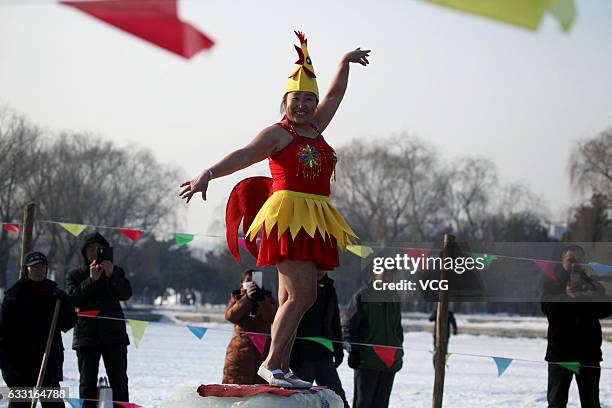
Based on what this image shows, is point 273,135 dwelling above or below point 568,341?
above

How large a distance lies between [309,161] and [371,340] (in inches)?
147

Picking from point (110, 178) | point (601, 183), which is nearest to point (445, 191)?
point (601, 183)

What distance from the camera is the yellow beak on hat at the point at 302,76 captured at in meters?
4.15

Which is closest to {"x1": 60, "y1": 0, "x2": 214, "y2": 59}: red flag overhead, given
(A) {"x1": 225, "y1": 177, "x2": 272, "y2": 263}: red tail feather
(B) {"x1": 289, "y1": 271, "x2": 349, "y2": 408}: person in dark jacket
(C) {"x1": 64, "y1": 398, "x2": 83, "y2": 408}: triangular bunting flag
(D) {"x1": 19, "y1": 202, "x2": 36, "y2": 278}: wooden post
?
(A) {"x1": 225, "y1": 177, "x2": 272, "y2": 263}: red tail feather

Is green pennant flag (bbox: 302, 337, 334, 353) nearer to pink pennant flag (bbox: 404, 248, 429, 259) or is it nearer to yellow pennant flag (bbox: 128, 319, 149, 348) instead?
pink pennant flag (bbox: 404, 248, 429, 259)

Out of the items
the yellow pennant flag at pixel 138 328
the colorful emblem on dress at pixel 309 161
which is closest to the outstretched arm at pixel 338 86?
the colorful emblem on dress at pixel 309 161

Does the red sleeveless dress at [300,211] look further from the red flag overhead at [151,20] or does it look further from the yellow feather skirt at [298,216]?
the red flag overhead at [151,20]

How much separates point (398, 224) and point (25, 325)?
1937 inches

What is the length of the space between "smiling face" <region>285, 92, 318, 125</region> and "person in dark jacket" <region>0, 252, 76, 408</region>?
9.48ft

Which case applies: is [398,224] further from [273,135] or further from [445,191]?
[273,135]

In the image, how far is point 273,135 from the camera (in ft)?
13.4

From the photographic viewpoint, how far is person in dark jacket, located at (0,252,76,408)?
6.43 m

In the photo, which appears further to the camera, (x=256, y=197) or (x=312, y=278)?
(x=256, y=197)

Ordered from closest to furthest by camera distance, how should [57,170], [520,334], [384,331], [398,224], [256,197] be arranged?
[256,197]
[384,331]
[520,334]
[57,170]
[398,224]
